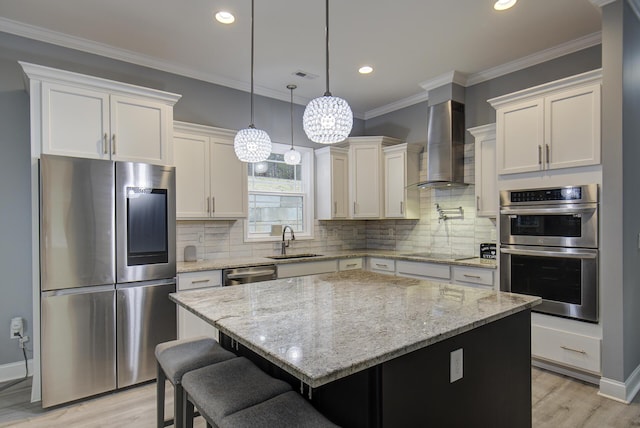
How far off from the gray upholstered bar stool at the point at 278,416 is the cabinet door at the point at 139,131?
2.36 m

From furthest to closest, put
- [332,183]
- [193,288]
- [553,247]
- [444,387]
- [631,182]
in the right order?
[332,183]
[193,288]
[553,247]
[631,182]
[444,387]

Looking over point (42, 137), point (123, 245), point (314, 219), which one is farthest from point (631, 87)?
point (42, 137)

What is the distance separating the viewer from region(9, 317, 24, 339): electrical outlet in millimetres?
2938

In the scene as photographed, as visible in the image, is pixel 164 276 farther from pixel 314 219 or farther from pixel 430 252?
pixel 430 252

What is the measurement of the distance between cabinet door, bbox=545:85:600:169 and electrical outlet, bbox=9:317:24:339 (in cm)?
451

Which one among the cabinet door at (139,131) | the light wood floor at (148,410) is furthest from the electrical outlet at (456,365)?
the cabinet door at (139,131)

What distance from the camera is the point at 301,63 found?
3654 millimetres

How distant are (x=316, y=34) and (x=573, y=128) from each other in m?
2.20

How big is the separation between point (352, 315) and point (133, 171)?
7.25 ft

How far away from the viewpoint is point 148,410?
2.52 m

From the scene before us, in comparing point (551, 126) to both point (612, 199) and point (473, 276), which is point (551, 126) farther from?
point (473, 276)

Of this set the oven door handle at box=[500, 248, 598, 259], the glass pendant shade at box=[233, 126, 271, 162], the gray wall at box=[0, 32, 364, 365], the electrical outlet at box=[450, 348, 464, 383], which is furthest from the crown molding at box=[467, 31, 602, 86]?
the gray wall at box=[0, 32, 364, 365]

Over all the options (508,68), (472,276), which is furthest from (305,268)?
(508,68)

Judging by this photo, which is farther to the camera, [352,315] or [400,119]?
[400,119]
